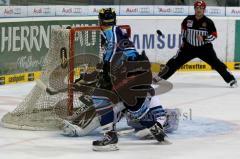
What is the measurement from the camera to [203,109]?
27.4 ft

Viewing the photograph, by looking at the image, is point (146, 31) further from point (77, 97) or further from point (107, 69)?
point (107, 69)

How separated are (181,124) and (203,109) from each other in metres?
1.30

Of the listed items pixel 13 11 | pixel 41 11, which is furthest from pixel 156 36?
pixel 13 11

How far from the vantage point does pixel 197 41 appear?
397 inches

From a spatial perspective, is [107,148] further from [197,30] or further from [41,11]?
[41,11]

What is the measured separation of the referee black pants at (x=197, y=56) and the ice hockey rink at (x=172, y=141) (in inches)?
51.5

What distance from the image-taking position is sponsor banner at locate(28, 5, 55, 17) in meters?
10.5

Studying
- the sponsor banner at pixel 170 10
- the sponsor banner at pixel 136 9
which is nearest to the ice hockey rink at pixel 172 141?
the sponsor banner at pixel 136 9

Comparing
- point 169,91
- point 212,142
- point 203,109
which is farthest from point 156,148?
point 169,91

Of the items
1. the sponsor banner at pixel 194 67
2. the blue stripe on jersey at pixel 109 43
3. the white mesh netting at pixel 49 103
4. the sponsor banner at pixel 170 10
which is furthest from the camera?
the sponsor banner at pixel 194 67

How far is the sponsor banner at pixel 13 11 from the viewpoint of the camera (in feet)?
32.9

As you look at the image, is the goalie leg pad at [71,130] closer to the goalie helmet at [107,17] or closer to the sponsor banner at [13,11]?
the goalie helmet at [107,17]

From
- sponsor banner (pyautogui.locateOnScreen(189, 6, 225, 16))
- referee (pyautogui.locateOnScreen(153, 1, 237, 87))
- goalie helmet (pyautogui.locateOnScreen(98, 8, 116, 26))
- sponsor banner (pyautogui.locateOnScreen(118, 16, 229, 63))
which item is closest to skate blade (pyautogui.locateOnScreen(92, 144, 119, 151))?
goalie helmet (pyautogui.locateOnScreen(98, 8, 116, 26))

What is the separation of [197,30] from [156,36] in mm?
2135
